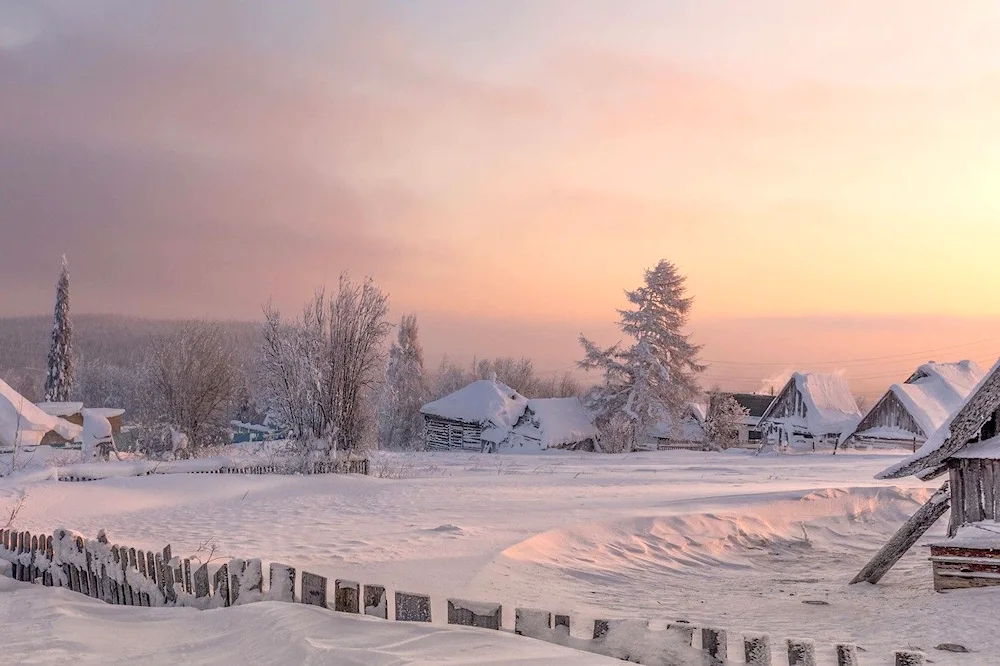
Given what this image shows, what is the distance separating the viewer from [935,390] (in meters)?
47.1

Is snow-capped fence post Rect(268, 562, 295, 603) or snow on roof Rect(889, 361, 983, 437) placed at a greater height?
snow on roof Rect(889, 361, 983, 437)

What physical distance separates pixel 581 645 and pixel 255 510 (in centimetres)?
1346

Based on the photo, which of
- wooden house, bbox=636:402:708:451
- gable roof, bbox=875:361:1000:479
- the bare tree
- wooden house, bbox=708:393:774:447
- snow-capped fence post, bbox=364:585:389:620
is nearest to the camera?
snow-capped fence post, bbox=364:585:389:620

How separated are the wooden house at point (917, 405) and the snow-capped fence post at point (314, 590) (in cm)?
4507

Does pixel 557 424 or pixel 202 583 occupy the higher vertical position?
pixel 202 583

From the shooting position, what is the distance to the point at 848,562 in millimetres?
14695

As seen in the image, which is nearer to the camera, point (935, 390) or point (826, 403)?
point (935, 390)

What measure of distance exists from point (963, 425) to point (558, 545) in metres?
6.44

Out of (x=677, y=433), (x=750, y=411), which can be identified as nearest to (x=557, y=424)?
(x=677, y=433)

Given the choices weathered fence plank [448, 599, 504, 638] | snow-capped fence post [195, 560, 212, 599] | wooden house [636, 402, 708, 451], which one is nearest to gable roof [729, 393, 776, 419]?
wooden house [636, 402, 708, 451]

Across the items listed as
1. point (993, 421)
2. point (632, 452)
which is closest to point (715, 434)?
point (632, 452)

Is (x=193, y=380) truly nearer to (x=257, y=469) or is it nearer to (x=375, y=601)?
(x=257, y=469)

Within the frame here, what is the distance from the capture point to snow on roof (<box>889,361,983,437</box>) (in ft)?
146

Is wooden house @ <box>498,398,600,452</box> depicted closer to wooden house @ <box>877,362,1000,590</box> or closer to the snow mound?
the snow mound
